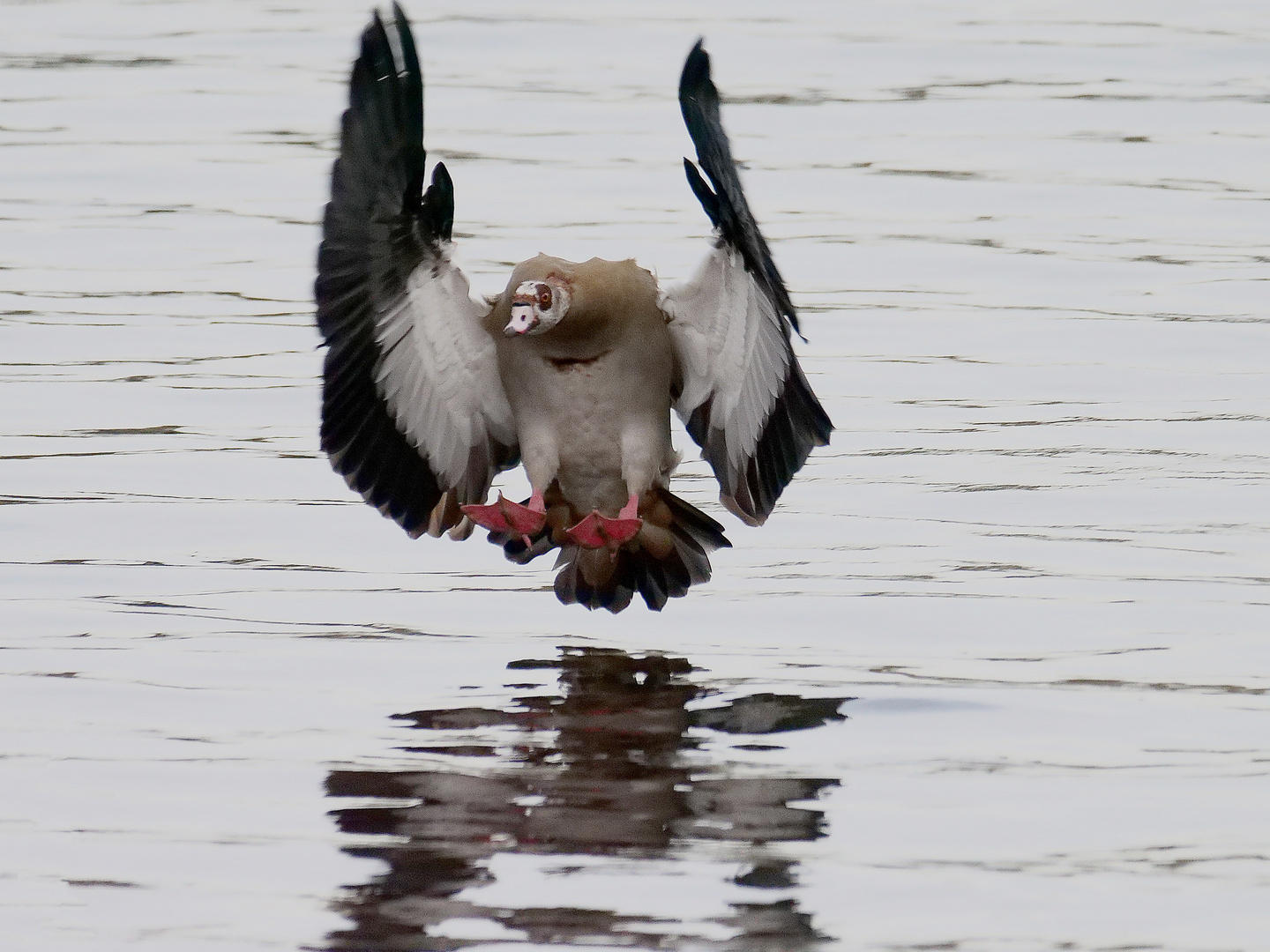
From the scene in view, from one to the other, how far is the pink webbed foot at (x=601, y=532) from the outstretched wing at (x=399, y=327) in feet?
1.89

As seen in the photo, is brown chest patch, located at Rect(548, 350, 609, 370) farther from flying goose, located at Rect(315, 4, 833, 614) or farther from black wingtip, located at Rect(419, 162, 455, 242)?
black wingtip, located at Rect(419, 162, 455, 242)

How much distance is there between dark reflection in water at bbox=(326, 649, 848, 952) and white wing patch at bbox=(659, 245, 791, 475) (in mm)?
897

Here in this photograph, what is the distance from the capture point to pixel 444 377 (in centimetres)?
676

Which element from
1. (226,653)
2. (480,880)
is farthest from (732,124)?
(480,880)

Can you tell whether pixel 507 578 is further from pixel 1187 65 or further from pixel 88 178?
pixel 1187 65

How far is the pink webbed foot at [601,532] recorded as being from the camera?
21.3 feet

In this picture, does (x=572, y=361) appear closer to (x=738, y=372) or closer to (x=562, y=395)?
(x=562, y=395)

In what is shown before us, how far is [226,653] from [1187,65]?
11331mm

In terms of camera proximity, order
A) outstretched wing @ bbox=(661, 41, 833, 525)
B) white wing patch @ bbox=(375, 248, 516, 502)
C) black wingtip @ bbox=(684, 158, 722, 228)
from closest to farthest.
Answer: black wingtip @ bbox=(684, 158, 722, 228), outstretched wing @ bbox=(661, 41, 833, 525), white wing patch @ bbox=(375, 248, 516, 502)

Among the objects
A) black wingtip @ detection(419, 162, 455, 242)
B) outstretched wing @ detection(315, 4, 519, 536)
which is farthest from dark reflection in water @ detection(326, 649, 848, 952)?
black wingtip @ detection(419, 162, 455, 242)

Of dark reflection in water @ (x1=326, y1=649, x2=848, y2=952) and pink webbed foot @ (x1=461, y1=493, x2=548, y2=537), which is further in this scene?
pink webbed foot @ (x1=461, y1=493, x2=548, y2=537)

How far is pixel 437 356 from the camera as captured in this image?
669 centimetres

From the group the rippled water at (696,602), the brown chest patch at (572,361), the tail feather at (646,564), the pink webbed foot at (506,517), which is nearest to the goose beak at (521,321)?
the brown chest patch at (572,361)

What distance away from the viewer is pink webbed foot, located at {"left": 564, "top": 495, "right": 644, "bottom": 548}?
6480 millimetres
